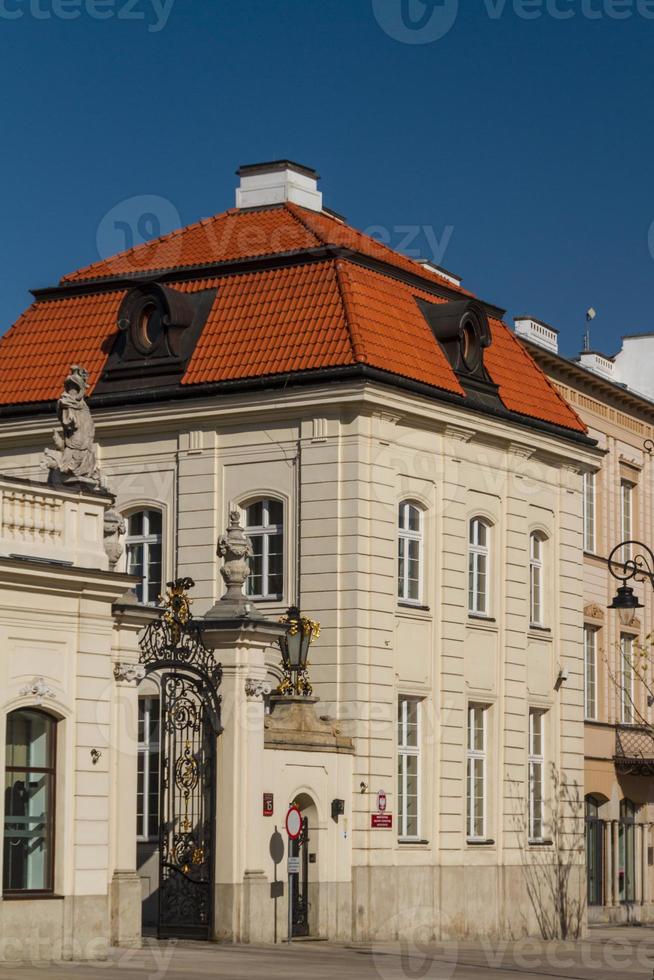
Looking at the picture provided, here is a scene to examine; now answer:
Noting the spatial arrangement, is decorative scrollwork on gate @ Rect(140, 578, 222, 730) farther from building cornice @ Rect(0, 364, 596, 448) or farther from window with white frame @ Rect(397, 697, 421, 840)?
building cornice @ Rect(0, 364, 596, 448)

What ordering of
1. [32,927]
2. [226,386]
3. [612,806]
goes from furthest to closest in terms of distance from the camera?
[612,806], [226,386], [32,927]

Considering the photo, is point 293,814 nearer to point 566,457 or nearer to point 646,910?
point 566,457

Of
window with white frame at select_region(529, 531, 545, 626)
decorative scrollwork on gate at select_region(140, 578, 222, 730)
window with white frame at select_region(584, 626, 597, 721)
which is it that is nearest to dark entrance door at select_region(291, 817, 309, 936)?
decorative scrollwork on gate at select_region(140, 578, 222, 730)

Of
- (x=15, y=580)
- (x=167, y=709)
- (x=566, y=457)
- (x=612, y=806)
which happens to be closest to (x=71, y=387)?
(x=15, y=580)

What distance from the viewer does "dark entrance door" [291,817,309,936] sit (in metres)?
33.3

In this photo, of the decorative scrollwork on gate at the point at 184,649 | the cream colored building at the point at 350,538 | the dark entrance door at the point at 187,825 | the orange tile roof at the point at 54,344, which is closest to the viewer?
the decorative scrollwork on gate at the point at 184,649

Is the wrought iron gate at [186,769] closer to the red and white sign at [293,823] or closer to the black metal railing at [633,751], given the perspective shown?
the red and white sign at [293,823]

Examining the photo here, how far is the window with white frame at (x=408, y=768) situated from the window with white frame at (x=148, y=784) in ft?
13.9

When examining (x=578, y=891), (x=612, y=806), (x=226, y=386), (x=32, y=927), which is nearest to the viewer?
(x=32, y=927)

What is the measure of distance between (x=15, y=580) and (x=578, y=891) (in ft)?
60.9

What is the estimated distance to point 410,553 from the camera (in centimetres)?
3725

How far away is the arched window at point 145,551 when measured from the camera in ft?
125

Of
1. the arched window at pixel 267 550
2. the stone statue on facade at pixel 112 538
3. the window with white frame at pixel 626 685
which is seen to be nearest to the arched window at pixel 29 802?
the stone statue on facade at pixel 112 538

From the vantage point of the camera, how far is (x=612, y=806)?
49.3 meters
